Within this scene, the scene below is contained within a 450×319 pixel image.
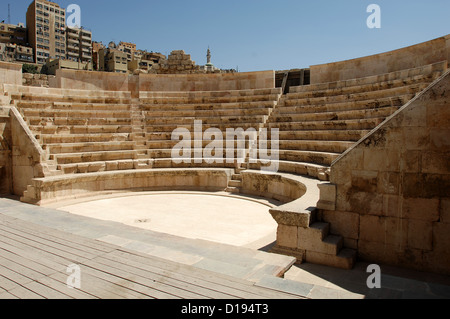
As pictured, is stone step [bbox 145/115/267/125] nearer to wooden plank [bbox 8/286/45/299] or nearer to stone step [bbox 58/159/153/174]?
stone step [bbox 58/159/153/174]

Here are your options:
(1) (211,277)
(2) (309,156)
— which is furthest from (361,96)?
(1) (211,277)

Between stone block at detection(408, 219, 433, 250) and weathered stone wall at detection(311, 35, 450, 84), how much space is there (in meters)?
6.62

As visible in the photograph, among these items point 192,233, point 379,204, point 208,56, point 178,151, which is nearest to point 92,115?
point 178,151

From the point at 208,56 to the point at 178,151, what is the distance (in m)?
18.9

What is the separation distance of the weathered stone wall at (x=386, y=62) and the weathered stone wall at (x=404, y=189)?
5.99m

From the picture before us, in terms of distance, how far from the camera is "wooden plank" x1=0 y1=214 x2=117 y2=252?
4.40 meters

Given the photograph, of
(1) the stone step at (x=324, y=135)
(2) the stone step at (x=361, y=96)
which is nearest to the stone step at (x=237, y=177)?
(1) the stone step at (x=324, y=135)

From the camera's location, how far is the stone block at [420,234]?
13.8 ft

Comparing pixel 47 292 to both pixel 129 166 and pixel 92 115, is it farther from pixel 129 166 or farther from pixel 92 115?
pixel 92 115

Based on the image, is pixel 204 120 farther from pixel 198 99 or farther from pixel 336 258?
pixel 336 258

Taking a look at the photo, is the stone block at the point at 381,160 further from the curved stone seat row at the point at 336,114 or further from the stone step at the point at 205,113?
the stone step at the point at 205,113

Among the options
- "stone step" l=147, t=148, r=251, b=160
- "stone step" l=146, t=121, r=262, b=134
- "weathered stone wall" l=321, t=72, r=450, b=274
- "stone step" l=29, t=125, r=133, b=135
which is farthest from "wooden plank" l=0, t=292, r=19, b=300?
"stone step" l=146, t=121, r=262, b=134

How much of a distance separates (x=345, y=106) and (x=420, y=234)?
6.05 m

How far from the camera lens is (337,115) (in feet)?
31.1
